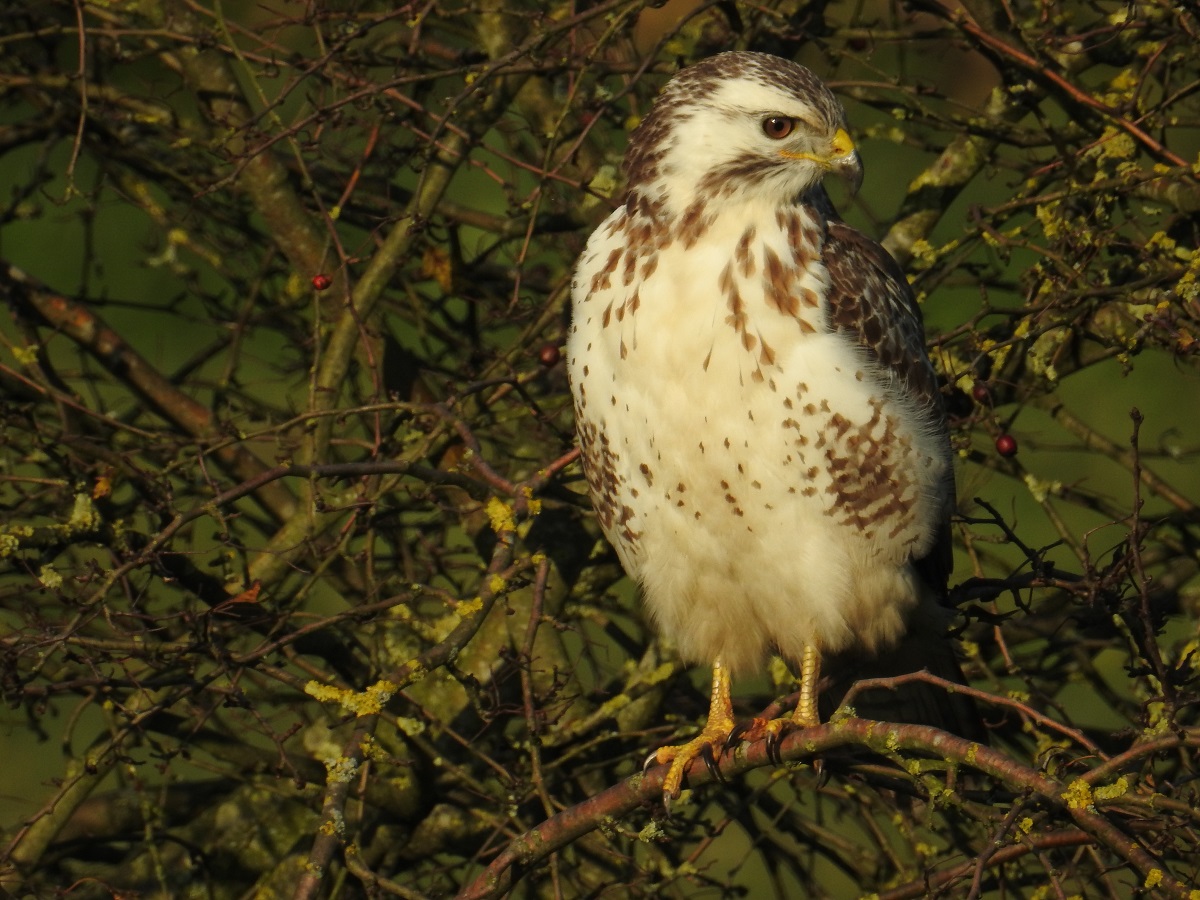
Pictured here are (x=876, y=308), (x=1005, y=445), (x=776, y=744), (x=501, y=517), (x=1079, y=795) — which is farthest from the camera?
(x=1005, y=445)

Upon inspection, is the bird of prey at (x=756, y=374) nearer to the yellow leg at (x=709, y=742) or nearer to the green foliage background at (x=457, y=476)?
the yellow leg at (x=709, y=742)

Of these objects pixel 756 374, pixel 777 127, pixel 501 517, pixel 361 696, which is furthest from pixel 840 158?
pixel 361 696

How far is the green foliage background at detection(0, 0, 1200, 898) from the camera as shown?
3492mm

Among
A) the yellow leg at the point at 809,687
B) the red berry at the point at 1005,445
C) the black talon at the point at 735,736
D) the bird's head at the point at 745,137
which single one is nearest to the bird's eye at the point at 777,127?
the bird's head at the point at 745,137

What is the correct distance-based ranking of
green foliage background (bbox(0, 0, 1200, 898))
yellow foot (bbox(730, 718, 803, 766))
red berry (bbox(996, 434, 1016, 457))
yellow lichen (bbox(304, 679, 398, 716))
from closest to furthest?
yellow lichen (bbox(304, 679, 398, 716)) < green foliage background (bbox(0, 0, 1200, 898)) < yellow foot (bbox(730, 718, 803, 766)) < red berry (bbox(996, 434, 1016, 457))

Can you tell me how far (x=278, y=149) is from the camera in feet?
16.1

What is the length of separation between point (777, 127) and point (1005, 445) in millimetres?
900

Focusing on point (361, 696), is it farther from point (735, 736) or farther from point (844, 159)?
point (844, 159)

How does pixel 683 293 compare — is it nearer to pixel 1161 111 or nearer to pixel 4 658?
pixel 1161 111

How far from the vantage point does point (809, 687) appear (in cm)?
392

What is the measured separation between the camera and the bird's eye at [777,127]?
3.52 meters

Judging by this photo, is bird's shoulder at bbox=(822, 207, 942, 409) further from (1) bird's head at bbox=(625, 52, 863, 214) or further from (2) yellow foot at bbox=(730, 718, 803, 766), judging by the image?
(2) yellow foot at bbox=(730, 718, 803, 766)

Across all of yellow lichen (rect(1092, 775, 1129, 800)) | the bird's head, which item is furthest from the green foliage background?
yellow lichen (rect(1092, 775, 1129, 800))

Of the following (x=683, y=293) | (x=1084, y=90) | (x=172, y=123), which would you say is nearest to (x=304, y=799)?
(x=683, y=293)
